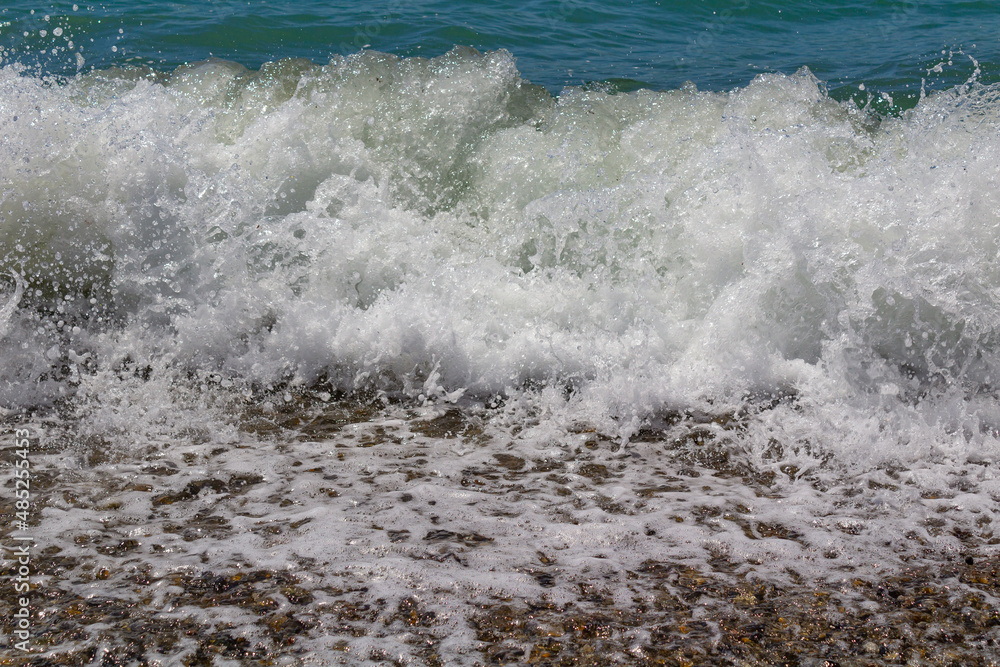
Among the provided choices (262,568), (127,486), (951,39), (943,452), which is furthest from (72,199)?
(951,39)

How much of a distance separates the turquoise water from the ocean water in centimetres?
188

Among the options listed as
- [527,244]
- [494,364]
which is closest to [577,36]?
[527,244]

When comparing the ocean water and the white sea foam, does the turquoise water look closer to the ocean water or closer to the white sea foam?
the ocean water

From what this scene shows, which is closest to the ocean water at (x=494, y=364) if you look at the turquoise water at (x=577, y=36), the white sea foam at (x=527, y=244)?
the white sea foam at (x=527, y=244)

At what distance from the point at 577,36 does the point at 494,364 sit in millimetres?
6500

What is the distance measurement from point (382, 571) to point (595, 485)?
1058 millimetres

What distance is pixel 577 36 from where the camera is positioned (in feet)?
31.5

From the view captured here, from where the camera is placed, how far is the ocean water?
100 inches

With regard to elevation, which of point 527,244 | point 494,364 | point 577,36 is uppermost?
point 577,36

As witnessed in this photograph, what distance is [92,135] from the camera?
5.13 meters

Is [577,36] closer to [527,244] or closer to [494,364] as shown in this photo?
[527,244]

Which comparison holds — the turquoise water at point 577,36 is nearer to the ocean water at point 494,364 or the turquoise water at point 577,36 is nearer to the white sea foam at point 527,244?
the ocean water at point 494,364

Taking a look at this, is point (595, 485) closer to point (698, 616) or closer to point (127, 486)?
point (698, 616)

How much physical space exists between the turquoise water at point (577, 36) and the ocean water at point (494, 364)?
1.88 m
